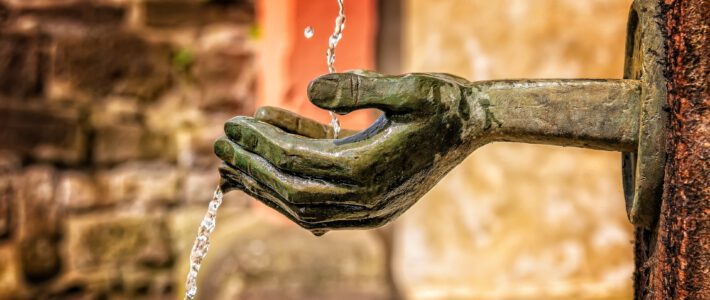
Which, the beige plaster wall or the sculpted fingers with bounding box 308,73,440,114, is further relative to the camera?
the beige plaster wall

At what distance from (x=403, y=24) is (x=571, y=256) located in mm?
765

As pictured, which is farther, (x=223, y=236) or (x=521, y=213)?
(x=223, y=236)

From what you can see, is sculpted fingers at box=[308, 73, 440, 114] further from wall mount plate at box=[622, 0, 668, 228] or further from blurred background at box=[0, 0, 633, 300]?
blurred background at box=[0, 0, 633, 300]

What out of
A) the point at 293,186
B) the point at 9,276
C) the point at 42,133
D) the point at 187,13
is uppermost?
the point at 187,13

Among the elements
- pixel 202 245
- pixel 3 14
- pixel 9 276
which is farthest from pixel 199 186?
pixel 202 245

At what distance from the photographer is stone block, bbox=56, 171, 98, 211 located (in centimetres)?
204

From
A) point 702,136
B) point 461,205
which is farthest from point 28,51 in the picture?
point 702,136

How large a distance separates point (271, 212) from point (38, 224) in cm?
63

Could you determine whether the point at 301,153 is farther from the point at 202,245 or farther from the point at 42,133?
the point at 42,133

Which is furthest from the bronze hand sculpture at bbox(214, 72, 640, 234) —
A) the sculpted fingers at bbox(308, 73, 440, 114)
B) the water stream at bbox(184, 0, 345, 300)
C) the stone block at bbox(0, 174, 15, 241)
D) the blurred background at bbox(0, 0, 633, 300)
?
the stone block at bbox(0, 174, 15, 241)

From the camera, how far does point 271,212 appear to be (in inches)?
80.8

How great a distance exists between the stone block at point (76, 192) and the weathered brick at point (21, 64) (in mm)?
249

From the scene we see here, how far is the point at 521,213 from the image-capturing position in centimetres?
194

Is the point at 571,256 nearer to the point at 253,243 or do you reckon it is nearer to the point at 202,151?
the point at 253,243
